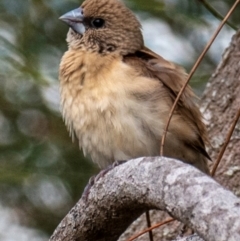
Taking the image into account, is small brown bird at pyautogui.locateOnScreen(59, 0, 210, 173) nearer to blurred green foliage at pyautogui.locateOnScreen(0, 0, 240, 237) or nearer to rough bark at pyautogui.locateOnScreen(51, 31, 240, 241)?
rough bark at pyautogui.locateOnScreen(51, 31, 240, 241)

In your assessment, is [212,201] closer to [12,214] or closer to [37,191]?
[37,191]

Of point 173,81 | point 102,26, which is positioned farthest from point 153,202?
point 102,26

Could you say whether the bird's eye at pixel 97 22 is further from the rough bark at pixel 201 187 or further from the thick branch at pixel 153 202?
the thick branch at pixel 153 202

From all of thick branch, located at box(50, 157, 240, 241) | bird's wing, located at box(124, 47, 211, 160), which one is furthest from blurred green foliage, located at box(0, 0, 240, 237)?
thick branch, located at box(50, 157, 240, 241)

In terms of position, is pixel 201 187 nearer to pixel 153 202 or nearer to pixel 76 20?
pixel 153 202

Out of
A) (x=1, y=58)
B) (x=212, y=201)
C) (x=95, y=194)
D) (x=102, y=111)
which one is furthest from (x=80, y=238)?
(x=1, y=58)

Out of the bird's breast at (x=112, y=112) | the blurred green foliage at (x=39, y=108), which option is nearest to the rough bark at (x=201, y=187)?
the blurred green foliage at (x=39, y=108)
